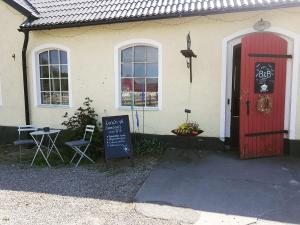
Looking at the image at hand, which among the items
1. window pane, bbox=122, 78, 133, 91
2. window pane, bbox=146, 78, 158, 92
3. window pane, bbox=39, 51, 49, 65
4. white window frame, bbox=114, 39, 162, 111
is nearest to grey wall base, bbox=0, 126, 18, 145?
window pane, bbox=39, 51, 49, 65

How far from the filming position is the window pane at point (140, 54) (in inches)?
308

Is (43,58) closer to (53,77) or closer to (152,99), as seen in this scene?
(53,77)

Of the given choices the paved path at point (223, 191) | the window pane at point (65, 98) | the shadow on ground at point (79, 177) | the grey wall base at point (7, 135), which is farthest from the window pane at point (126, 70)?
the grey wall base at point (7, 135)

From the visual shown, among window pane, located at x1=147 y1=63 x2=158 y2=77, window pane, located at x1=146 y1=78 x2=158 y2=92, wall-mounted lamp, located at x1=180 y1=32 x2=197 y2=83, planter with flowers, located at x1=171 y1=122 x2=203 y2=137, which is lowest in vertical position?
planter with flowers, located at x1=171 y1=122 x2=203 y2=137

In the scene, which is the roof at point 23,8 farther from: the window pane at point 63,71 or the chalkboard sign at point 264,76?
the chalkboard sign at point 264,76

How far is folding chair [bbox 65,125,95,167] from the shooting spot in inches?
273

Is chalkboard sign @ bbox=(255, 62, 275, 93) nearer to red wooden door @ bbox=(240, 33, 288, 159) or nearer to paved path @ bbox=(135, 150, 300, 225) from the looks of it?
red wooden door @ bbox=(240, 33, 288, 159)

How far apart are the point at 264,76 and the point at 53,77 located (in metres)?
5.44

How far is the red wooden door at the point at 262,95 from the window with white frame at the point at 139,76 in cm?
215

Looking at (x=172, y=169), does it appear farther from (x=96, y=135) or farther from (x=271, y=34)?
(x=271, y=34)

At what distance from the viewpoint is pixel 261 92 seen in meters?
6.72

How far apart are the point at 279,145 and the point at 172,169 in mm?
2478

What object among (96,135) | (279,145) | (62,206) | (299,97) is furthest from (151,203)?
(299,97)

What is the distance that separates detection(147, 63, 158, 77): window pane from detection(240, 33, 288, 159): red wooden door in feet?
6.84
